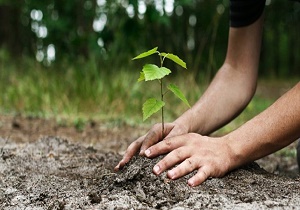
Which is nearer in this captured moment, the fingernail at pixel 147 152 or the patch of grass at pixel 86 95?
the fingernail at pixel 147 152

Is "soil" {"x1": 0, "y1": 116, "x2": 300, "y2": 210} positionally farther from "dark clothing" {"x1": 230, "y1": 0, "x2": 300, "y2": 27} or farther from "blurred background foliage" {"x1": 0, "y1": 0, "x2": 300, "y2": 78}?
"blurred background foliage" {"x1": 0, "y1": 0, "x2": 300, "y2": 78}

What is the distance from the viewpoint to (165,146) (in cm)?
181

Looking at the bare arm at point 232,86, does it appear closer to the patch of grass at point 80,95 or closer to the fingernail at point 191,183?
the fingernail at point 191,183

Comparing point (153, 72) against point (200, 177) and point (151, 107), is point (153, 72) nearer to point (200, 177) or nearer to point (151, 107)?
A: point (151, 107)

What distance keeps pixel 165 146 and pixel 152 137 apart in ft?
0.45

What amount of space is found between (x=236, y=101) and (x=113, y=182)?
0.78m

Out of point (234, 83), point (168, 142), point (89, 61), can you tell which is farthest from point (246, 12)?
point (89, 61)

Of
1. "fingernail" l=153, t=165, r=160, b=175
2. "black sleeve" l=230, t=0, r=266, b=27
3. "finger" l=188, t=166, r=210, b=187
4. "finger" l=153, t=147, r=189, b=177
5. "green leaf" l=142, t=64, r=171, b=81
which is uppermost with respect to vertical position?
"black sleeve" l=230, t=0, r=266, b=27

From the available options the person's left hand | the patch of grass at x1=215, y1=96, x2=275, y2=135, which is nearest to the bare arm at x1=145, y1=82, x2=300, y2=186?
the person's left hand

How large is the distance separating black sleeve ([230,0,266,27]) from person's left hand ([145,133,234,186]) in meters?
0.76

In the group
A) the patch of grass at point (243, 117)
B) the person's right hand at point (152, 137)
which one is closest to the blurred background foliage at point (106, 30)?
the patch of grass at point (243, 117)

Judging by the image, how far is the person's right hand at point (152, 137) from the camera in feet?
6.35

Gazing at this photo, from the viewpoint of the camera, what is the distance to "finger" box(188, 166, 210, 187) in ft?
5.57

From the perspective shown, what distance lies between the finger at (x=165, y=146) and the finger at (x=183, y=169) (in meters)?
0.08
